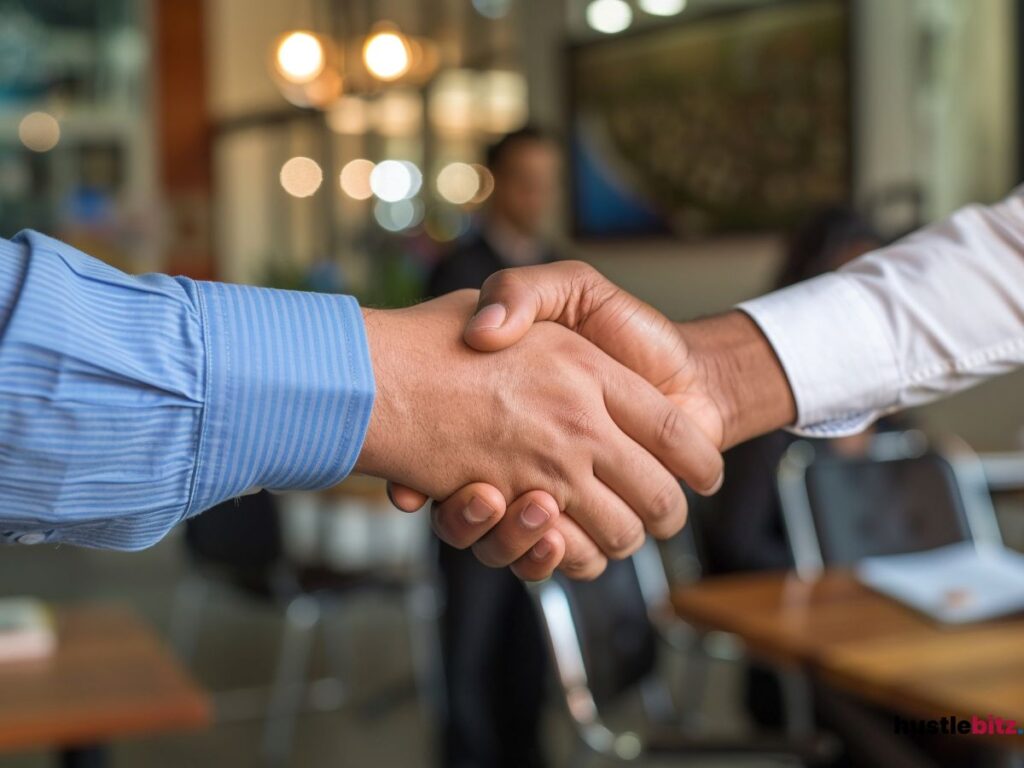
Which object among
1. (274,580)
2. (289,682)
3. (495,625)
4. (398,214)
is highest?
(398,214)

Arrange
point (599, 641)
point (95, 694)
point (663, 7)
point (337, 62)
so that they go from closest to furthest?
point (95, 694) < point (599, 641) < point (663, 7) < point (337, 62)

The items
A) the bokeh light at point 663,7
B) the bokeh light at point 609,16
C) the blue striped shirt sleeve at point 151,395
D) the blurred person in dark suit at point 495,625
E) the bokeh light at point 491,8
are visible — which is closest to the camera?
the blue striped shirt sleeve at point 151,395

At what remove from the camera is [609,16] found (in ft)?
22.3

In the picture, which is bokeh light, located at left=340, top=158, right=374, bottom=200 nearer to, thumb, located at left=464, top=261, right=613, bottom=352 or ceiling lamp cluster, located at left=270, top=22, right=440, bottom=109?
ceiling lamp cluster, located at left=270, top=22, right=440, bottom=109

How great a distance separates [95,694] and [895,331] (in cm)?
140

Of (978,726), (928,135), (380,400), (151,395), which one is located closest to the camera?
(151,395)

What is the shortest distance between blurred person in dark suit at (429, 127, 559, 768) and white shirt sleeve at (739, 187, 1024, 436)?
2.05m

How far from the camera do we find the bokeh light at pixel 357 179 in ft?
26.7

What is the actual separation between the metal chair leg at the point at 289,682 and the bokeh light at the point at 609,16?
3498 mm

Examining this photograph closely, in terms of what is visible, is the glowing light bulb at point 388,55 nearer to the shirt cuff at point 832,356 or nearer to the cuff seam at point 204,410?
the shirt cuff at point 832,356

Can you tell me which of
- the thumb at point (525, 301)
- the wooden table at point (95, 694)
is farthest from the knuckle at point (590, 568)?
the wooden table at point (95, 694)

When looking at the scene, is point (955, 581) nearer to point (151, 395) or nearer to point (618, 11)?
point (151, 395)

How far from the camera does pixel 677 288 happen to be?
250 inches

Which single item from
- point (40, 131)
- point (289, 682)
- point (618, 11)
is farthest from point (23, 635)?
point (40, 131)
